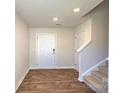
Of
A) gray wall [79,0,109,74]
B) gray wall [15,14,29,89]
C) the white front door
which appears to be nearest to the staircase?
gray wall [79,0,109,74]

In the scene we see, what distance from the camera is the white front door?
320 inches

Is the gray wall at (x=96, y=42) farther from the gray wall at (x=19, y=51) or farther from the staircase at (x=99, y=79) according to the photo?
the gray wall at (x=19, y=51)

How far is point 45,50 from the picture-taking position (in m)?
8.17

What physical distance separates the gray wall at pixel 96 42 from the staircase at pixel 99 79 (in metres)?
0.26

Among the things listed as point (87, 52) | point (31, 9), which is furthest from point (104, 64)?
point (31, 9)

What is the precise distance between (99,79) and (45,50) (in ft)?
13.5

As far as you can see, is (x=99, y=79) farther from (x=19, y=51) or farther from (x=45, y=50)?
(x=45, y=50)

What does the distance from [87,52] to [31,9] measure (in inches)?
96.4

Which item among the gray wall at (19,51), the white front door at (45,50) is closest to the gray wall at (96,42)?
the gray wall at (19,51)

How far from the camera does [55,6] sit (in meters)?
4.53

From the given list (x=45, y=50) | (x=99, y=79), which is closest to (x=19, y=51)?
(x=99, y=79)

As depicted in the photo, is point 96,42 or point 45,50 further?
point 45,50

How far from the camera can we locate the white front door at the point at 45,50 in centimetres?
814
